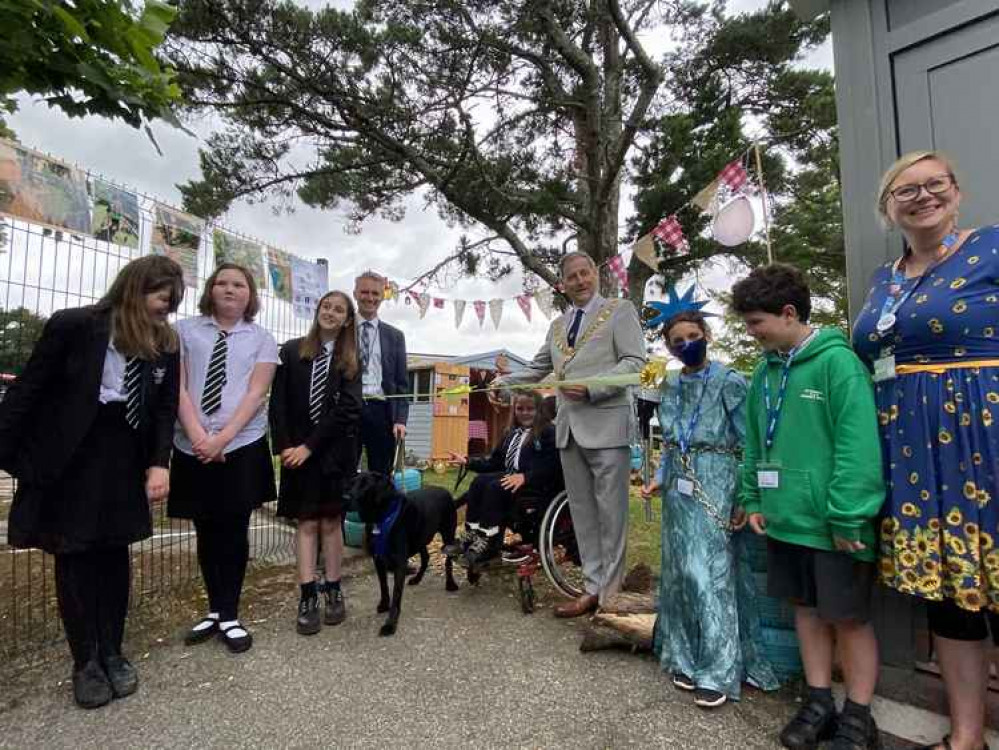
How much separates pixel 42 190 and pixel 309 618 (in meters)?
2.92

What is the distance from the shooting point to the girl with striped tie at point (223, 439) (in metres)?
2.56

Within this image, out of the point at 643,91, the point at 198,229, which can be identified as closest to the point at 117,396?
the point at 198,229

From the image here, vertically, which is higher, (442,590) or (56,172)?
(56,172)

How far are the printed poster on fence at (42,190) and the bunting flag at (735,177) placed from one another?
4.31 meters

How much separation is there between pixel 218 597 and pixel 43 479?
1.01 metres

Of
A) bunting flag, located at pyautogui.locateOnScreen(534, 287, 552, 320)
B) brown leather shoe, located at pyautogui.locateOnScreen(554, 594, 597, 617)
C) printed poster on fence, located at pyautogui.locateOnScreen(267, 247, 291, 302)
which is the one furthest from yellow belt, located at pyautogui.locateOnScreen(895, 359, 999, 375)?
bunting flag, located at pyautogui.locateOnScreen(534, 287, 552, 320)

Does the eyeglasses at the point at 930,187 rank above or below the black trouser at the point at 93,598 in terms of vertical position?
above

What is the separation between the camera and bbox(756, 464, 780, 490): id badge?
74.6 inches

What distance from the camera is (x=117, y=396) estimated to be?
7.16 feet

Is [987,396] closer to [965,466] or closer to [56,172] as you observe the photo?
[965,466]

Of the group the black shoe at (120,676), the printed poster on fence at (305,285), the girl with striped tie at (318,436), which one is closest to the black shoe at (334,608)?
the girl with striped tie at (318,436)

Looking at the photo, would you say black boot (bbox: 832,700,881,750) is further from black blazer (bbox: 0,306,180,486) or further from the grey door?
black blazer (bbox: 0,306,180,486)

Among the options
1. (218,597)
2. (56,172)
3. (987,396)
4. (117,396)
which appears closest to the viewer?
(987,396)

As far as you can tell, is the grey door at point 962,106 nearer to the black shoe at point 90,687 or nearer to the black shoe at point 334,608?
the black shoe at point 334,608
